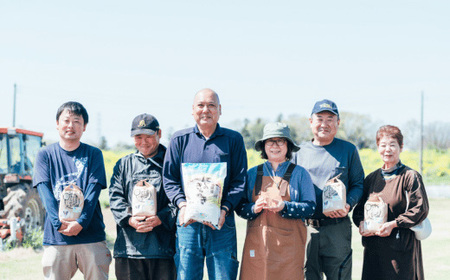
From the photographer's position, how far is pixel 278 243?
3.98 metres

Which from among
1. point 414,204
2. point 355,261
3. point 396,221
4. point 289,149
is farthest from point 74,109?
point 355,261

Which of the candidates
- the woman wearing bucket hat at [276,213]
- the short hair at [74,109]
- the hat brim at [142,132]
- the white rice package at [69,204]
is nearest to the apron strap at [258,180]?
the woman wearing bucket hat at [276,213]

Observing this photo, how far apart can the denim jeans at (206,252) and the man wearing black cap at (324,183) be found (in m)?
0.85

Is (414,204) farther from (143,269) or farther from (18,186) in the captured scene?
(18,186)

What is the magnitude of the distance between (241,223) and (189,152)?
27.8 feet

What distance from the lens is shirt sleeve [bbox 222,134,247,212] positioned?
4.00m

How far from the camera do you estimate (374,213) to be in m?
4.27

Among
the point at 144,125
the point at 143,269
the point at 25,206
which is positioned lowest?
the point at 25,206

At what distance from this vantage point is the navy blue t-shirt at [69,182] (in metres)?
4.19

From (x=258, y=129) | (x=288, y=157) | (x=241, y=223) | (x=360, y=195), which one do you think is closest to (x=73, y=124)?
(x=288, y=157)

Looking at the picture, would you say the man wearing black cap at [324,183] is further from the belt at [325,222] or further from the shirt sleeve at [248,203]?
the shirt sleeve at [248,203]

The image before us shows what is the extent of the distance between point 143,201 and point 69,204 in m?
0.62

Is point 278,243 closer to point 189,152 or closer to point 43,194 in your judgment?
point 189,152

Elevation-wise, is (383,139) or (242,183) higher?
(383,139)
